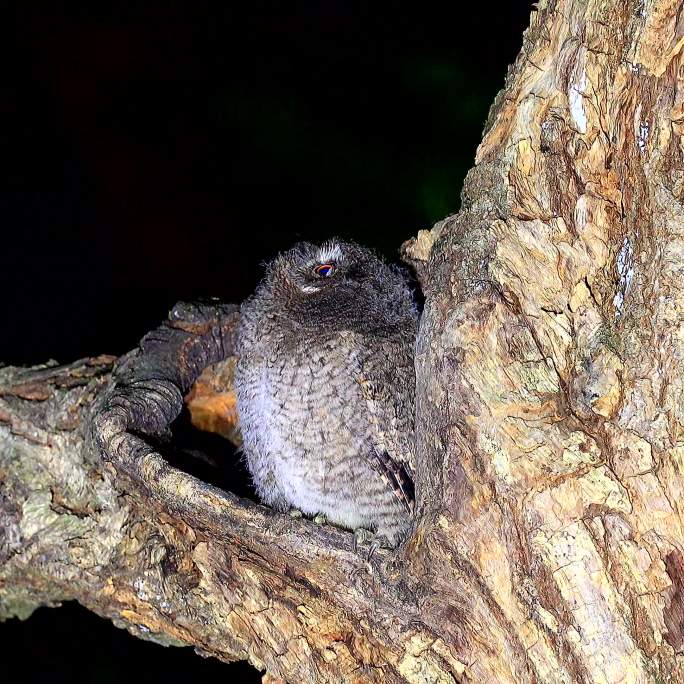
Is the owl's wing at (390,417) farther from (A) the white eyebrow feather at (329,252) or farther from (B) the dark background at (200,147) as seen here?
(B) the dark background at (200,147)

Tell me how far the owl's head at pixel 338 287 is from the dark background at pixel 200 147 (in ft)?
3.37

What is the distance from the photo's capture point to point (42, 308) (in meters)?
3.34

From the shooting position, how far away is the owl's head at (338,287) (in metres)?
1.95

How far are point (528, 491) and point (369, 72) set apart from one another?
7.29 feet

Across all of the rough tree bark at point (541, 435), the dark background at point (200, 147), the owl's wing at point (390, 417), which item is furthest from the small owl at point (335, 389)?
the dark background at point (200, 147)

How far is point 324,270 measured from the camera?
2039 mm

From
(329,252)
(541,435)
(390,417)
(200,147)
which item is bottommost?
(541,435)

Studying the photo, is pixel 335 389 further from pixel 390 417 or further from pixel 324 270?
pixel 324 270

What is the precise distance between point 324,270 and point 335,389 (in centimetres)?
34

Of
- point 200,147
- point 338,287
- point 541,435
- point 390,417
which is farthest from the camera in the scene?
point 200,147

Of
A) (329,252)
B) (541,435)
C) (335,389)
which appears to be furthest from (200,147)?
(541,435)

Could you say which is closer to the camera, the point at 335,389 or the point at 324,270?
the point at 335,389

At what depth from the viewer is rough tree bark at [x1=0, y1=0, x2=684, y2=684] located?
1.31 m

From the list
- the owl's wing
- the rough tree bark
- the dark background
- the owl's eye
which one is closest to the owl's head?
the owl's eye
